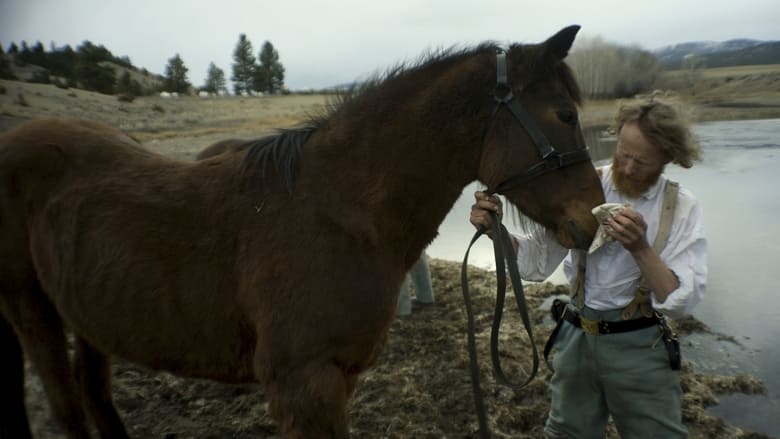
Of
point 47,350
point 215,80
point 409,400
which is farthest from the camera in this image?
point 215,80

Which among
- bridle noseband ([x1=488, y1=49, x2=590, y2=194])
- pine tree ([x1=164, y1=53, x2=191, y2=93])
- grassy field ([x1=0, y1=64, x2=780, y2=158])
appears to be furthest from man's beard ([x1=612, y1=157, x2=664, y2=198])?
pine tree ([x1=164, y1=53, x2=191, y2=93])

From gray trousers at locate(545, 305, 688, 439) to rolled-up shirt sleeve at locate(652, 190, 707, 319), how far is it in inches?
9.2

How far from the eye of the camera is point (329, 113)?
→ 6.77 ft

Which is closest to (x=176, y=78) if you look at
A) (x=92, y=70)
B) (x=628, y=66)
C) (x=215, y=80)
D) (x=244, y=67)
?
(x=92, y=70)

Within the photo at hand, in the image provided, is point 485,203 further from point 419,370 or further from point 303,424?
point 419,370

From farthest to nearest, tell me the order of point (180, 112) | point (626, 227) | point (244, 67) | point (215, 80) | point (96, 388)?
point (244, 67) → point (215, 80) → point (180, 112) → point (96, 388) → point (626, 227)

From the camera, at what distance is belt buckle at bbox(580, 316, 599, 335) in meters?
2.03

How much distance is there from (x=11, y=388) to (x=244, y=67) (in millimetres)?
27954

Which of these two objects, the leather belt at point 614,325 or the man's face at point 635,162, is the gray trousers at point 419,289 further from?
the man's face at point 635,162

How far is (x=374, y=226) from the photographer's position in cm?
180

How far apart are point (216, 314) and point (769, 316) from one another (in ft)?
16.5

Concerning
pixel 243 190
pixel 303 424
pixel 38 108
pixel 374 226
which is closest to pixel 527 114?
A: pixel 374 226

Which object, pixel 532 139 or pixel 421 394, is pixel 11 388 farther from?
pixel 532 139

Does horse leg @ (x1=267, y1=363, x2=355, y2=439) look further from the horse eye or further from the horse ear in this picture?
the horse ear
